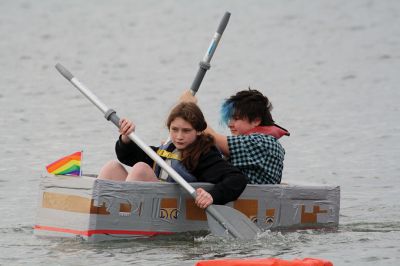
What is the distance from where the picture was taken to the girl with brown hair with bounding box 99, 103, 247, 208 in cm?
803

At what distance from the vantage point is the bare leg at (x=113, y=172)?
819 centimetres

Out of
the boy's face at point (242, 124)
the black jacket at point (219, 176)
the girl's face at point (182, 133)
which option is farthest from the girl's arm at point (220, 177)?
the boy's face at point (242, 124)

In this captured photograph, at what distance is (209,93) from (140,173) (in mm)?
9783

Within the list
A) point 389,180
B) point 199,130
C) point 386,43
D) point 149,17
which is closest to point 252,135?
point 199,130

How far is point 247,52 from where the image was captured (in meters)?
22.5

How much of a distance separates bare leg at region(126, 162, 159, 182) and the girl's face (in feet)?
0.85

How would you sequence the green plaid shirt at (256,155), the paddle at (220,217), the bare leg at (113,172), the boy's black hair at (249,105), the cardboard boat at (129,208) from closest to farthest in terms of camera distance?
the cardboard boat at (129,208) → the paddle at (220,217) → the bare leg at (113,172) → the green plaid shirt at (256,155) → the boy's black hair at (249,105)

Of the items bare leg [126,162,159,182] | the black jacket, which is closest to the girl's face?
the black jacket

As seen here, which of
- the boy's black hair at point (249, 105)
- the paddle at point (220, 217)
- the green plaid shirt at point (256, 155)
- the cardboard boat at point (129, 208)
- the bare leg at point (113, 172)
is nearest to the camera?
the cardboard boat at point (129, 208)

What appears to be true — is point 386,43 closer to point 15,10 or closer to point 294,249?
point 15,10

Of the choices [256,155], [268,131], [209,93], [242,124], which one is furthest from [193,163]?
[209,93]

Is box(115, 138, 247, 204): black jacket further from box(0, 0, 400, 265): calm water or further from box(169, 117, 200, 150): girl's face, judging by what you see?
box(0, 0, 400, 265): calm water

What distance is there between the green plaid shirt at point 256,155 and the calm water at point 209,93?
0.44 meters

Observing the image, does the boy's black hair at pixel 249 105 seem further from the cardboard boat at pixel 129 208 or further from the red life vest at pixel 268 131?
the cardboard boat at pixel 129 208
